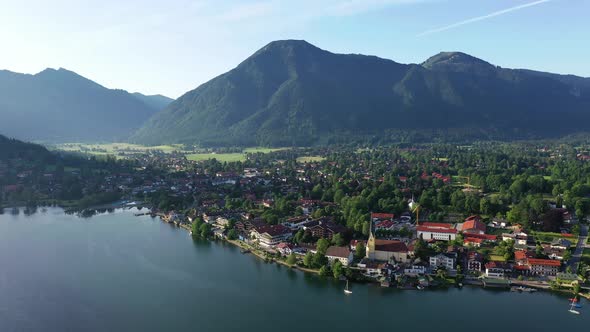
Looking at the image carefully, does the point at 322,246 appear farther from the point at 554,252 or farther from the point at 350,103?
the point at 350,103

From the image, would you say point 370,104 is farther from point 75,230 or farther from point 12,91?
point 12,91

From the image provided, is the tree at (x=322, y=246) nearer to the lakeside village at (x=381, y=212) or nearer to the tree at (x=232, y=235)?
the lakeside village at (x=381, y=212)

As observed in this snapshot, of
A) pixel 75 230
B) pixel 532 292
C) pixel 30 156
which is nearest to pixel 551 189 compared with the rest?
pixel 532 292

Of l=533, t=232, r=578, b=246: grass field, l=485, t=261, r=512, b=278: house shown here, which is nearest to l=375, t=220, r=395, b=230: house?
→ l=485, t=261, r=512, b=278: house

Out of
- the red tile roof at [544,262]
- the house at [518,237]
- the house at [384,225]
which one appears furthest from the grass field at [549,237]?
the house at [384,225]

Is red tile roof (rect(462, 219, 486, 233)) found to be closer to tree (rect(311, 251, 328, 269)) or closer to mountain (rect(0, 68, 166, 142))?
tree (rect(311, 251, 328, 269))

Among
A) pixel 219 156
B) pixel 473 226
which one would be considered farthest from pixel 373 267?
pixel 219 156
